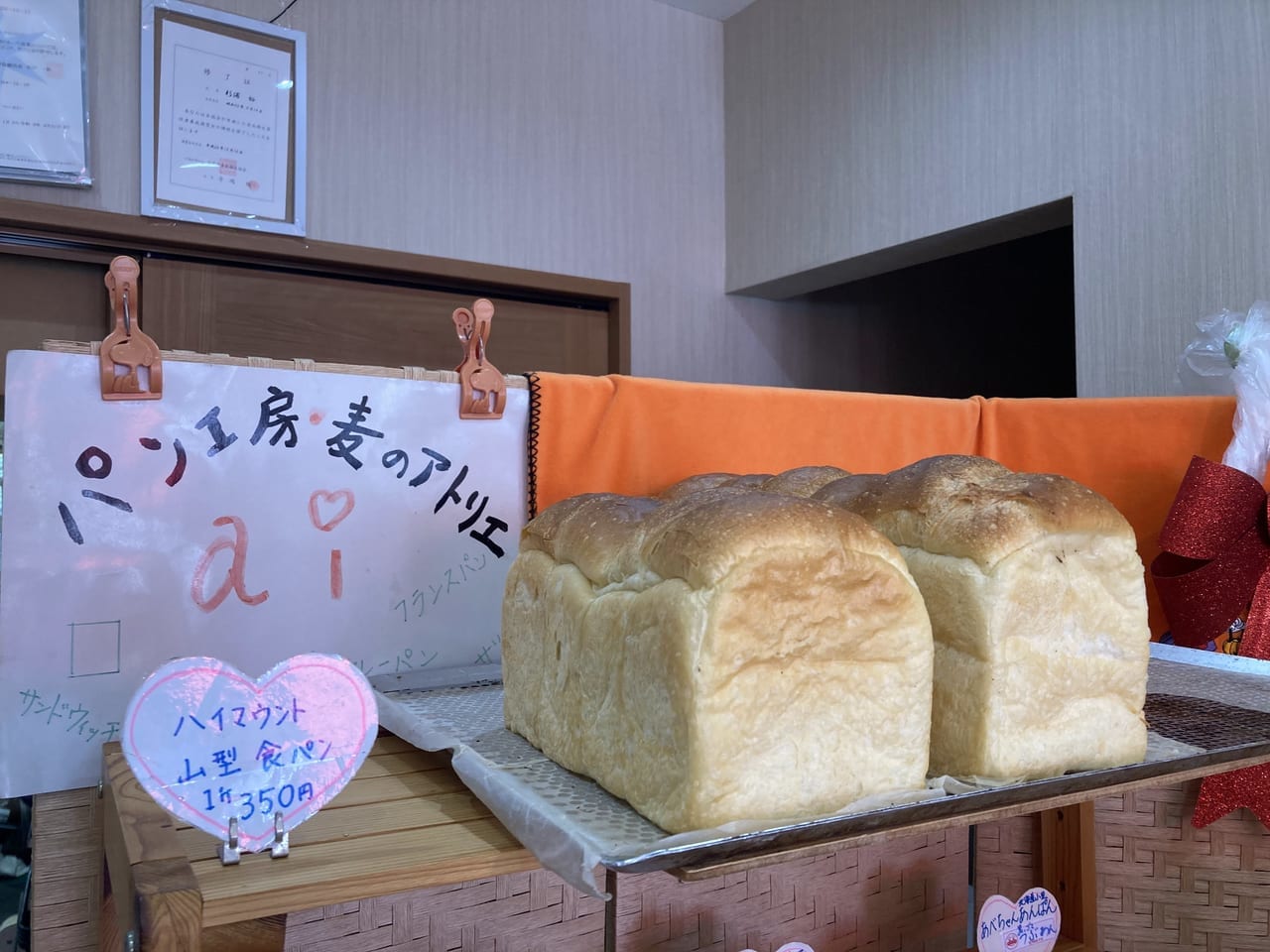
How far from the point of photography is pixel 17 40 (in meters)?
2.16

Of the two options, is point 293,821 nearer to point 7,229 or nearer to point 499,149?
point 7,229

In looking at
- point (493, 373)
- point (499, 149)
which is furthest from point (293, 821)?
point (499, 149)

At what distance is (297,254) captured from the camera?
250 cm

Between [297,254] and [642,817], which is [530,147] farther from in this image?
[642,817]

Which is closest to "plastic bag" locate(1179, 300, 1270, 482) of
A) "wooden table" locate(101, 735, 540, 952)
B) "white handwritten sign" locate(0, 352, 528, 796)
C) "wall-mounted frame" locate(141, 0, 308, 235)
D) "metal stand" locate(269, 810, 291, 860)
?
"white handwritten sign" locate(0, 352, 528, 796)

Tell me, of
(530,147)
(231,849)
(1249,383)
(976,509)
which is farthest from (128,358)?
(530,147)

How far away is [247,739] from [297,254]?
7.14 ft

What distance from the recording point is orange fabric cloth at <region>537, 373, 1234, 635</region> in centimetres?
112

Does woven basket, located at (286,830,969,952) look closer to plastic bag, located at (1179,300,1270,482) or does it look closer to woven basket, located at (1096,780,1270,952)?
woven basket, located at (1096,780,1270,952)

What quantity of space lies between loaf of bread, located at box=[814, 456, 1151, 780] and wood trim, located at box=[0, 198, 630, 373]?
7.04 feet

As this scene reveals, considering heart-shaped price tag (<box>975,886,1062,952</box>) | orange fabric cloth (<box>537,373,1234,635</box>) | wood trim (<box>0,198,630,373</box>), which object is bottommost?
heart-shaped price tag (<box>975,886,1062,952</box>)

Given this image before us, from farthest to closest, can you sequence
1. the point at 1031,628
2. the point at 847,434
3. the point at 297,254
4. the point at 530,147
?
the point at 530,147 < the point at 297,254 < the point at 847,434 < the point at 1031,628

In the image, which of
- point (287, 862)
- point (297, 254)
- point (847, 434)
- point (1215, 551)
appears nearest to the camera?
point (287, 862)

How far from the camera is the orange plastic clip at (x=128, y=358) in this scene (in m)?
0.84
